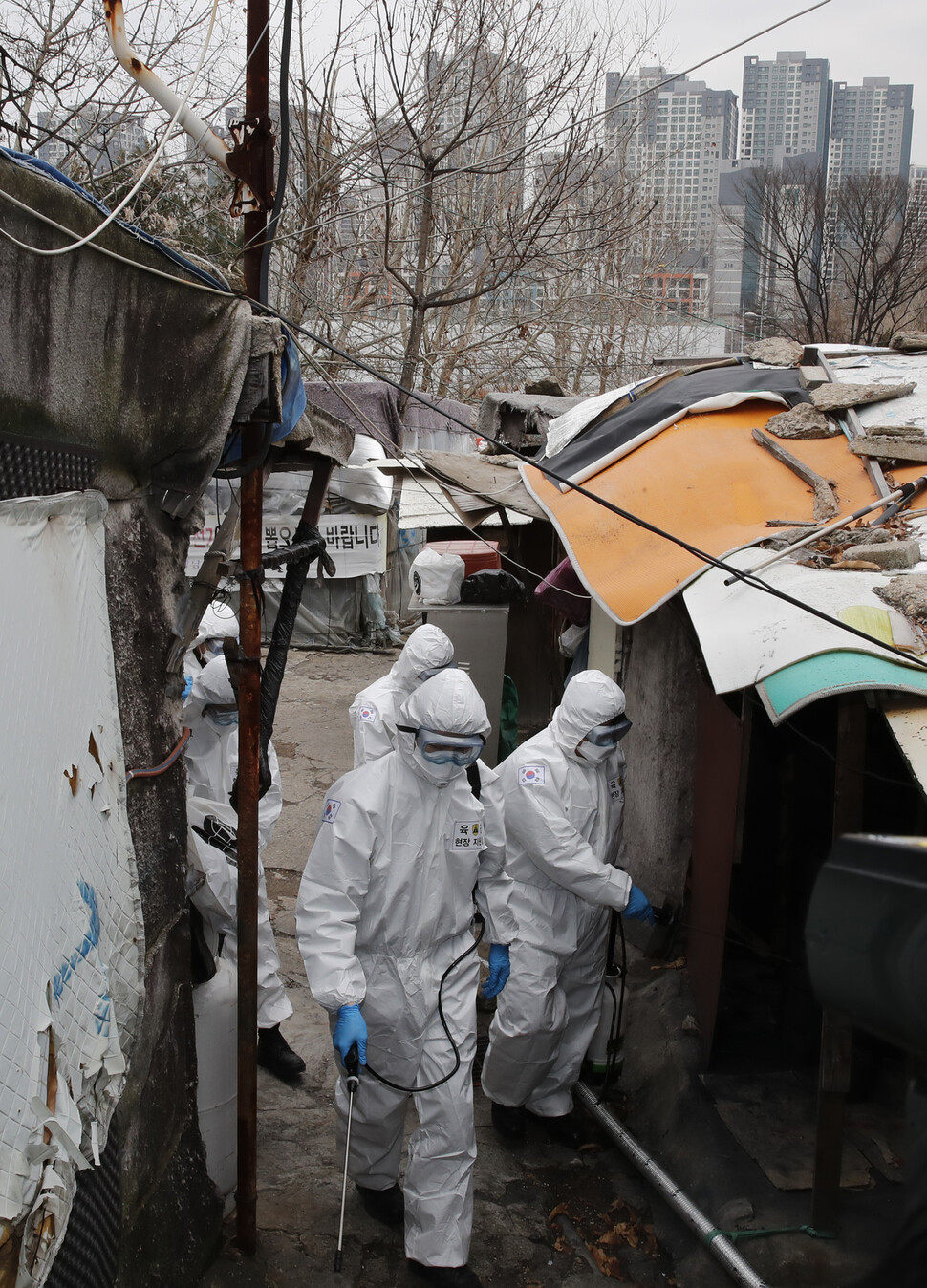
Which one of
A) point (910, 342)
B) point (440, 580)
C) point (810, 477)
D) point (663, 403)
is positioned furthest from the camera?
point (440, 580)

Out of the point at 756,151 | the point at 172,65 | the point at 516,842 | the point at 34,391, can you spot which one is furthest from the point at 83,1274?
the point at 756,151

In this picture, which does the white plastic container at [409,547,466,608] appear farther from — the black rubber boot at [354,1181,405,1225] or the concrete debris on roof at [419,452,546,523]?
the black rubber boot at [354,1181,405,1225]

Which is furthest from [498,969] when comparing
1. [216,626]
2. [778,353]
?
[778,353]

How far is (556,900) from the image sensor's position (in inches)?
184

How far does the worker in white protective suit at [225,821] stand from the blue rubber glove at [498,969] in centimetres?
108

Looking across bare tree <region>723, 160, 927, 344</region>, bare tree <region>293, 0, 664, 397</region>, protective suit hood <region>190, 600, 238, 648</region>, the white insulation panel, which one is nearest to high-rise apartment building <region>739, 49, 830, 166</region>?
bare tree <region>723, 160, 927, 344</region>

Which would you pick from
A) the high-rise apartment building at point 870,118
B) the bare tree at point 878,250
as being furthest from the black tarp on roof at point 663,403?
the high-rise apartment building at point 870,118

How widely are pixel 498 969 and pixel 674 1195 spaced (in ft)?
3.48

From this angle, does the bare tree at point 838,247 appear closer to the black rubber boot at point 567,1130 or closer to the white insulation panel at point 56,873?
the black rubber boot at point 567,1130

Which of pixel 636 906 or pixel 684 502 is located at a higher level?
Result: pixel 684 502

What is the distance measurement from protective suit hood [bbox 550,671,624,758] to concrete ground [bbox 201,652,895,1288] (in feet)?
5.19

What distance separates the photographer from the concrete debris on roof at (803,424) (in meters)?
5.26

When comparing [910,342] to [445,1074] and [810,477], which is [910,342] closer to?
[810,477]

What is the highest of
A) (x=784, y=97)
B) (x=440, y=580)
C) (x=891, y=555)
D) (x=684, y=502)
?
(x=784, y=97)
